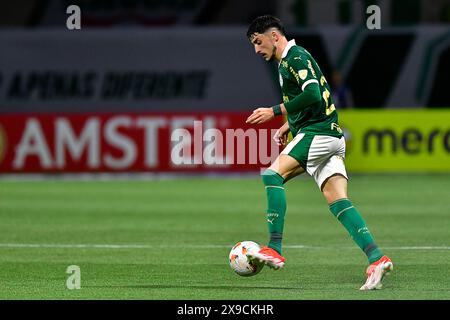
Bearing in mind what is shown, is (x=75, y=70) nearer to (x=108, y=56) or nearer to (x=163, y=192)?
(x=108, y=56)

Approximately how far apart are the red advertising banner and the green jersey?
15.0 metres

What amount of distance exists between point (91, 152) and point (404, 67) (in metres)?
8.28

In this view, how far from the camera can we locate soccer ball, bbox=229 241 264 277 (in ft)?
33.1

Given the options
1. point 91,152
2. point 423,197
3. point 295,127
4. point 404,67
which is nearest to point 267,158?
point 295,127

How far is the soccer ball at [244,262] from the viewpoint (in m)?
10.1

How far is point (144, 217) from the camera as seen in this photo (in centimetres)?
1695

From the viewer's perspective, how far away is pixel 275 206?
10148 millimetres

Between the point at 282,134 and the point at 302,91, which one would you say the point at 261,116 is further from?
the point at 282,134

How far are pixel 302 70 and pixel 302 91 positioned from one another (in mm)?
164

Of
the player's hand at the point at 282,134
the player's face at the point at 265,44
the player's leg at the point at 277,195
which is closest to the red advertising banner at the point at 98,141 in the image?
the player's hand at the point at 282,134

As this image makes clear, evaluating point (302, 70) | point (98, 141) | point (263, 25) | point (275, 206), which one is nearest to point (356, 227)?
point (275, 206)

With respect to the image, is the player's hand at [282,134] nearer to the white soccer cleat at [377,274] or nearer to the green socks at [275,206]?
the green socks at [275,206]

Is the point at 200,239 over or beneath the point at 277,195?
beneath

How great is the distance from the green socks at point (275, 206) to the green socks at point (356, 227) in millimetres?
435
